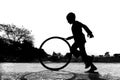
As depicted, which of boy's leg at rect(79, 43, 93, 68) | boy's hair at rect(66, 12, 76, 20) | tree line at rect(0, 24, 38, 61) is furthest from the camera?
tree line at rect(0, 24, 38, 61)

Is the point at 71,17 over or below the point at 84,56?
over

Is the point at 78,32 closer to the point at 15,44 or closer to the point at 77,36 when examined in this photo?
the point at 77,36

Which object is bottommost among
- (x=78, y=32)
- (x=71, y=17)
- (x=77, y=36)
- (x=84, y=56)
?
(x=84, y=56)

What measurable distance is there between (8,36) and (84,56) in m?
76.2

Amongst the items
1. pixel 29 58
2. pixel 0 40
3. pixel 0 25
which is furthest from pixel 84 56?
pixel 0 25

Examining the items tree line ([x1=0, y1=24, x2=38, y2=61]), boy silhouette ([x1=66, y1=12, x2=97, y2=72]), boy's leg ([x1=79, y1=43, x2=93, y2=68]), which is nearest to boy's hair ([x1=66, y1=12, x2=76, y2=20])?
boy silhouette ([x1=66, y1=12, x2=97, y2=72])

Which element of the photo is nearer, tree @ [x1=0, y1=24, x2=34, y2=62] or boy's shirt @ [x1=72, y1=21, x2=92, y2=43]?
boy's shirt @ [x1=72, y1=21, x2=92, y2=43]

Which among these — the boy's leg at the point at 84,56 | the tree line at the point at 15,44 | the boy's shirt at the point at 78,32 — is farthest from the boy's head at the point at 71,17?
the tree line at the point at 15,44

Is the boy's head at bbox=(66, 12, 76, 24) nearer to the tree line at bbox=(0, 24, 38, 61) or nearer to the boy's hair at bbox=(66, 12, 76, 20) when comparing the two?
the boy's hair at bbox=(66, 12, 76, 20)

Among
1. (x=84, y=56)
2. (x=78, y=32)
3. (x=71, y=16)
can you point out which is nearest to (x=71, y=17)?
(x=71, y=16)

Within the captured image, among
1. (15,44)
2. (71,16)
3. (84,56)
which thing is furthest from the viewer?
(15,44)

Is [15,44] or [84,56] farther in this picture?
[15,44]

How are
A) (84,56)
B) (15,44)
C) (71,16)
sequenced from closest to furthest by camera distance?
(71,16) < (84,56) < (15,44)

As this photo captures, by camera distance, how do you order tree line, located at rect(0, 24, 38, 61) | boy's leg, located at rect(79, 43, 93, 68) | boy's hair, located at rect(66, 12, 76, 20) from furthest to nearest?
1. tree line, located at rect(0, 24, 38, 61)
2. boy's leg, located at rect(79, 43, 93, 68)
3. boy's hair, located at rect(66, 12, 76, 20)
